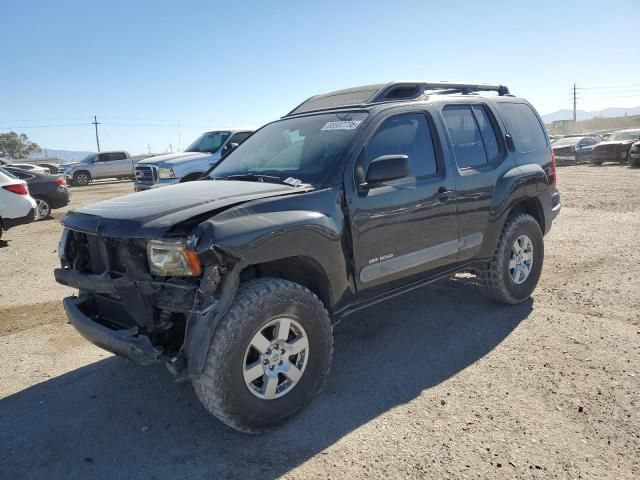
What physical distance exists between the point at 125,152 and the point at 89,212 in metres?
29.6

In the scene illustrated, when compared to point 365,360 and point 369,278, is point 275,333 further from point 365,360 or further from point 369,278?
point 365,360

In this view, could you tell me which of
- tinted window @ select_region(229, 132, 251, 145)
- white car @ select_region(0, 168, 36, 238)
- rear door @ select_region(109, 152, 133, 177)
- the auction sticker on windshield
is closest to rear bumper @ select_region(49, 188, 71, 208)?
white car @ select_region(0, 168, 36, 238)

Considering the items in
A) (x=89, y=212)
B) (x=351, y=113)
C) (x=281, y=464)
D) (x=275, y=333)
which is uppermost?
(x=351, y=113)

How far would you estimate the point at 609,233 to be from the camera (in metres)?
8.09

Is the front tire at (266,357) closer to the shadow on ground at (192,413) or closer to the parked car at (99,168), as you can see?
the shadow on ground at (192,413)

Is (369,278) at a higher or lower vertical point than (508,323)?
higher

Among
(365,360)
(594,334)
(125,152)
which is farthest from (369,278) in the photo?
(125,152)

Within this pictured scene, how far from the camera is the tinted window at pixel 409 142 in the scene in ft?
12.4

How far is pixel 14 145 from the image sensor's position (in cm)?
7069

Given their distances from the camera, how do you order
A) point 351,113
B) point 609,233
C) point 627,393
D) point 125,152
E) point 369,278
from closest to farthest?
point 627,393
point 369,278
point 351,113
point 609,233
point 125,152

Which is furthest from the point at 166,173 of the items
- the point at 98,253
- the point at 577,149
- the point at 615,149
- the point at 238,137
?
the point at 577,149

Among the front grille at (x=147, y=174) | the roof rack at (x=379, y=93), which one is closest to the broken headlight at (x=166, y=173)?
the front grille at (x=147, y=174)

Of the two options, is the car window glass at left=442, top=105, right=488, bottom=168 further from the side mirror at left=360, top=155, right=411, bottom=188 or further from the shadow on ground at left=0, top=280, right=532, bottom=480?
the shadow on ground at left=0, top=280, right=532, bottom=480

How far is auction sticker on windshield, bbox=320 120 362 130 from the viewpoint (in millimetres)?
3746
